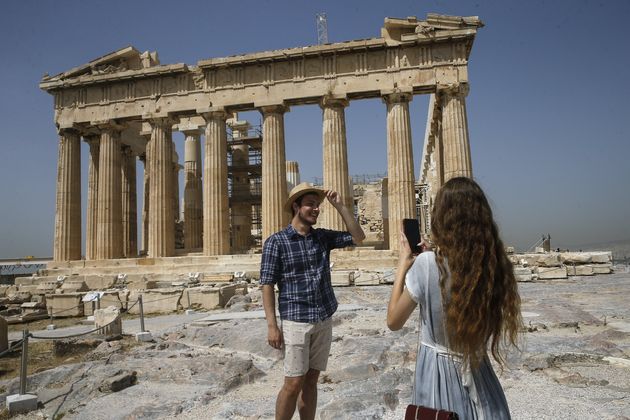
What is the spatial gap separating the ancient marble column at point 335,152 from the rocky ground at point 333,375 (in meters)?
12.8

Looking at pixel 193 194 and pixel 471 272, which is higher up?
pixel 193 194

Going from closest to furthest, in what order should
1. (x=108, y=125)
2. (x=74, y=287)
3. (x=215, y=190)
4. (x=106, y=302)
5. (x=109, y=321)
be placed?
(x=109, y=321), (x=106, y=302), (x=74, y=287), (x=215, y=190), (x=108, y=125)

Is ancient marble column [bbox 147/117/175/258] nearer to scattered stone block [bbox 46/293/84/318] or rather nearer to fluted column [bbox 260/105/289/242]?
fluted column [bbox 260/105/289/242]

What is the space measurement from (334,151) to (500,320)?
1925 centimetres

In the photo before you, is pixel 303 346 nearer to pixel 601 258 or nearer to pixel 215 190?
pixel 601 258

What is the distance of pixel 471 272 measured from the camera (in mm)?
1979

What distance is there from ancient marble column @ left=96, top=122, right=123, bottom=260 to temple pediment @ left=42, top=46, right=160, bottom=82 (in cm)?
304

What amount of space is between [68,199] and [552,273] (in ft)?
76.5

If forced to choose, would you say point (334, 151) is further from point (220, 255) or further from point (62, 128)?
point (62, 128)

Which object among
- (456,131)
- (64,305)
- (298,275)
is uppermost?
(456,131)

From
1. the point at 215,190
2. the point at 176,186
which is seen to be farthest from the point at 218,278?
the point at 176,186

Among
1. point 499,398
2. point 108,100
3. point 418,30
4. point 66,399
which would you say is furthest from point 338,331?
point 108,100

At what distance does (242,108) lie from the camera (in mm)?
22734

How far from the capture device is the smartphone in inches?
87.4
